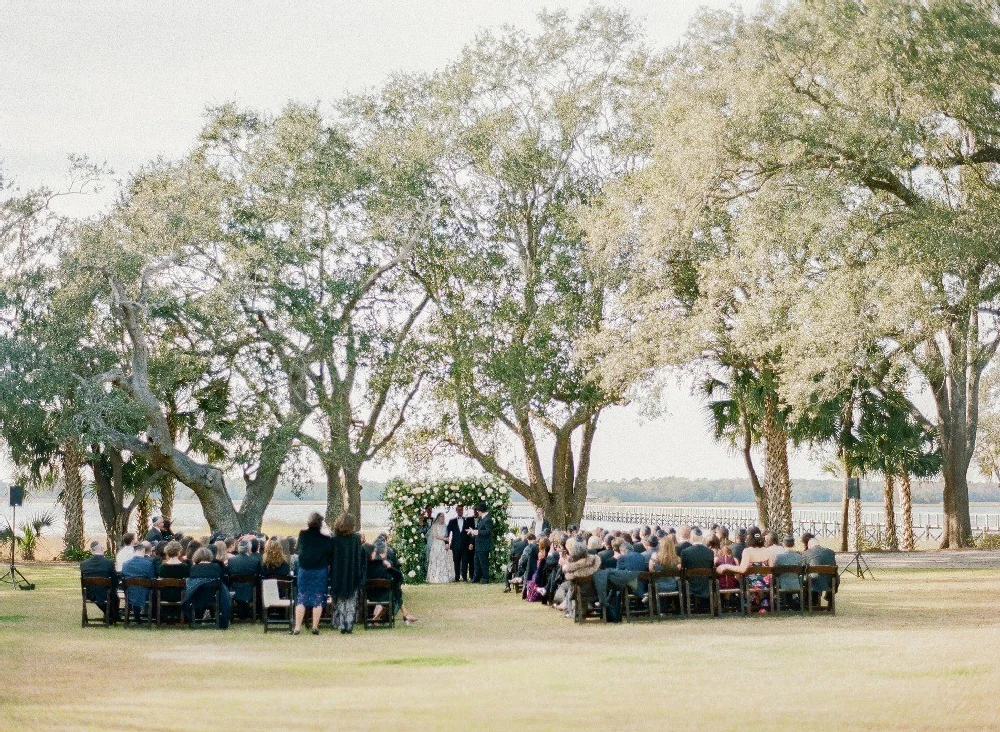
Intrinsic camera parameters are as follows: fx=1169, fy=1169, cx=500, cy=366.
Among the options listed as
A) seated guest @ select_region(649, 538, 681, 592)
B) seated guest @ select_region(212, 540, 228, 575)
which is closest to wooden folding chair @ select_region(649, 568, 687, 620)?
seated guest @ select_region(649, 538, 681, 592)

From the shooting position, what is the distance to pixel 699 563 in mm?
16125

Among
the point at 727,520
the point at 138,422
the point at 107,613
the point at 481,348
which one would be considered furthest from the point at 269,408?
the point at 727,520

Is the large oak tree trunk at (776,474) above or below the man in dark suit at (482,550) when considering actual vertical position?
above

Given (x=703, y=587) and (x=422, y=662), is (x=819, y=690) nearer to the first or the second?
(x=422, y=662)

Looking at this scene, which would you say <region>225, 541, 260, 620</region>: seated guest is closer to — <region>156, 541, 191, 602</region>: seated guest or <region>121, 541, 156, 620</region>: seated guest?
<region>156, 541, 191, 602</region>: seated guest

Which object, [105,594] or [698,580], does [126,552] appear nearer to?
[105,594]

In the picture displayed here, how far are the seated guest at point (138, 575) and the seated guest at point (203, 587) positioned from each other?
1.87 feet

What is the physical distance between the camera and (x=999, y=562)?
1125 inches

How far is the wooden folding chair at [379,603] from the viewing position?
15.3 metres

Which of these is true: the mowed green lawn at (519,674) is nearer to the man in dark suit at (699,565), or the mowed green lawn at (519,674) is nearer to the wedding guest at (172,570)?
the man in dark suit at (699,565)

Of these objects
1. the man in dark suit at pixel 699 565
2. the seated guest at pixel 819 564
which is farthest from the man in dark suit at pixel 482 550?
the seated guest at pixel 819 564

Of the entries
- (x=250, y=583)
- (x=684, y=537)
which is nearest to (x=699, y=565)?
(x=684, y=537)

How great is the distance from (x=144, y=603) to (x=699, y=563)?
24.4 feet

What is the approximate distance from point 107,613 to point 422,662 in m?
5.81
